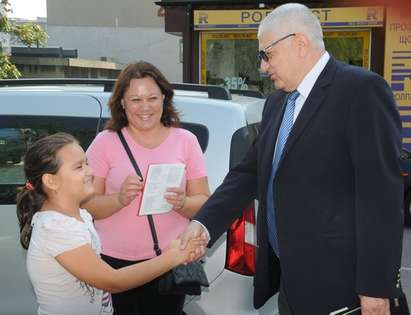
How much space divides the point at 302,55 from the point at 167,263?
991 millimetres

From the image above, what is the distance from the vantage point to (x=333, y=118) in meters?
2.18

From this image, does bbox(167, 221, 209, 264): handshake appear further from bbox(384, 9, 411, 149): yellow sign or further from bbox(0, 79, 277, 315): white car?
bbox(384, 9, 411, 149): yellow sign

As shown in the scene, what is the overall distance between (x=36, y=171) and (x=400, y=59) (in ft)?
31.0

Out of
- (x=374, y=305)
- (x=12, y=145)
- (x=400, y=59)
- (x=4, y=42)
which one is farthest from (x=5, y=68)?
(x=374, y=305)

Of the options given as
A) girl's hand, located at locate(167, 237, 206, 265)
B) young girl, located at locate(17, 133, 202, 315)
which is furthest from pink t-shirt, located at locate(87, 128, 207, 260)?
young girl, located at locate(17, 133, 202, 315)

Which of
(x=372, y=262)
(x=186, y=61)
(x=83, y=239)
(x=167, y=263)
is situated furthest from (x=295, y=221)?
(x=186, y=61)

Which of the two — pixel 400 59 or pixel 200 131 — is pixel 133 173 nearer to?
pixel 200 131

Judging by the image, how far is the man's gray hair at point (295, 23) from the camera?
2.30m

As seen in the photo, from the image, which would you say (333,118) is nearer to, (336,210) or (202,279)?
(336,210)

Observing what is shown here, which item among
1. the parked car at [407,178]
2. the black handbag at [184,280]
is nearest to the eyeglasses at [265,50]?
the black handbag at [184,280]

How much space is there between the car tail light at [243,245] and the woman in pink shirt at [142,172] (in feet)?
0.74

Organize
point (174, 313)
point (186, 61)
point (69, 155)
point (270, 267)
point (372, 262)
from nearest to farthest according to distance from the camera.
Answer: point (372, 262) < point (69, 155) < point (270, 267) < point (174, 313) < point (186, 61)

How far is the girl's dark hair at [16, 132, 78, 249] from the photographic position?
2.21m

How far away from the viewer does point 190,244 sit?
245cm
